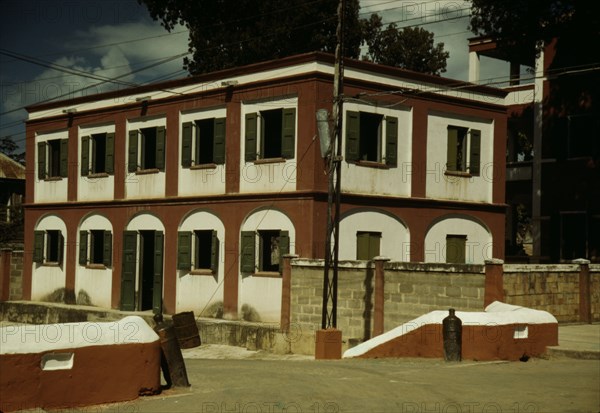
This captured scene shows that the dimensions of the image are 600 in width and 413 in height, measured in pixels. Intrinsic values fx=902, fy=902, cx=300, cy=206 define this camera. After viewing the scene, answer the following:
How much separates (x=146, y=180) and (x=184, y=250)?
314 cm

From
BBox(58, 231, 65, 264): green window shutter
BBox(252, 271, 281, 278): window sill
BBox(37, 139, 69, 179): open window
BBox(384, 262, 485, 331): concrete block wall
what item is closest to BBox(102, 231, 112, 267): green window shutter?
BBox(58, 231, 65, 264): green window shutter

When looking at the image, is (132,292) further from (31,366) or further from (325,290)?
(31,366)

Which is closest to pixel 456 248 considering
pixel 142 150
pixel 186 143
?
pixel 186 143

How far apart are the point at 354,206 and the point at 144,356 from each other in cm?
1336

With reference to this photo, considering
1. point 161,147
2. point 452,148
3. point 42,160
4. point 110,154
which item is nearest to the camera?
point 452,148

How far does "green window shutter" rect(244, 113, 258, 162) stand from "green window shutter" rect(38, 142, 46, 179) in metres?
11.0

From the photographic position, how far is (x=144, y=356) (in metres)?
12.0

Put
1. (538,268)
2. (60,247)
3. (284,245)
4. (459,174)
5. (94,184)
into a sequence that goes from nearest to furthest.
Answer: (538,268) < (284,245) < (459,174) < (94,184) < (60,247)

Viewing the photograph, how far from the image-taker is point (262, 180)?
82.8 ft

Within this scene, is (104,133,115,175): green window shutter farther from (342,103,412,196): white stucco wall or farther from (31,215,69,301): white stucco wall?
(342,103,412,196): white stucco wall

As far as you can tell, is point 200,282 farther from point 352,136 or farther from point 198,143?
point 352,136

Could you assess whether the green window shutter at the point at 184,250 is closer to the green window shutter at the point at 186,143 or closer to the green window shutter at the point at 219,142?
the green window shutter at the point at 186,143

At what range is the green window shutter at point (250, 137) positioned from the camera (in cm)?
2541

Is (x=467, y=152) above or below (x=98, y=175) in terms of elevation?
above
